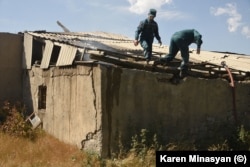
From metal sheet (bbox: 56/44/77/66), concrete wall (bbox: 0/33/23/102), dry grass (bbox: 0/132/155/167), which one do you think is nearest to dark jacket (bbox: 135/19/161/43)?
metal sheet (bbox: 56/44/77/66)

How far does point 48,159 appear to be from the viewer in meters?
8.34

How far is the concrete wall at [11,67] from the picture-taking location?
38.3 ft

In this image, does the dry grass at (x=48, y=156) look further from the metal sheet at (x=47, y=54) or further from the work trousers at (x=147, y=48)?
the work trousers at (x=147, y=48)

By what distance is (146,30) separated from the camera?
32.4ft

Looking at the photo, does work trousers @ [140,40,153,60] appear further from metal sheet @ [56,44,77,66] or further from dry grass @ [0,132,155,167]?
dry grass @ [0,132,155,167]

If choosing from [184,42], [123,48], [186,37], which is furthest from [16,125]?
[186,37]

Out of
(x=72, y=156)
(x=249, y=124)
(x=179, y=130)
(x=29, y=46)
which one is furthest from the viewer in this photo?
(x=29, y=46)

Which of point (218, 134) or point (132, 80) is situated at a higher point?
point (132, 80)

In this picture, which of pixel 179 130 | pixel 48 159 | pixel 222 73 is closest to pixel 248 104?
pixel 222 73

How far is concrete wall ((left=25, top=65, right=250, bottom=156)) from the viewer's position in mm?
8359

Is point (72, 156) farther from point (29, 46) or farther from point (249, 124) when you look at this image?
point (249, 124)

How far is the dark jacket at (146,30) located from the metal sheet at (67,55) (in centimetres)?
169

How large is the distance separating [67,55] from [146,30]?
2137 millimetres

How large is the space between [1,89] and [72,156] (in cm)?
449
